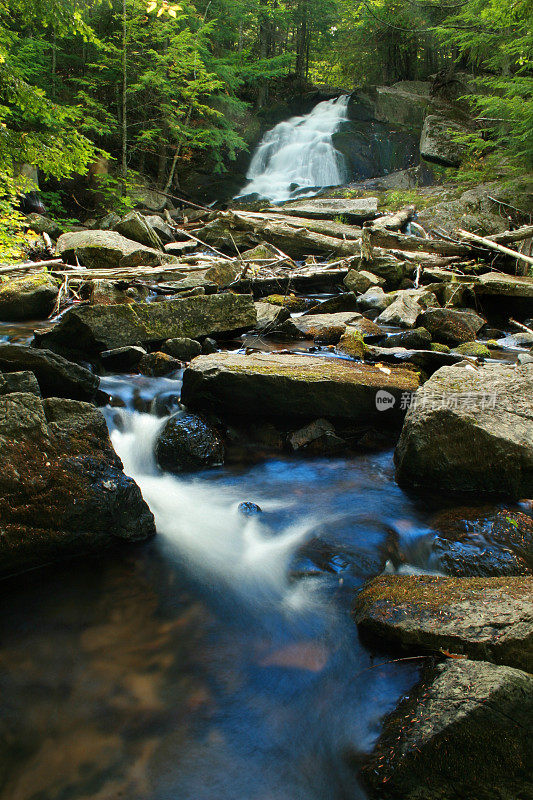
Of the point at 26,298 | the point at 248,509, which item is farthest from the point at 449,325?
the point at 26,298

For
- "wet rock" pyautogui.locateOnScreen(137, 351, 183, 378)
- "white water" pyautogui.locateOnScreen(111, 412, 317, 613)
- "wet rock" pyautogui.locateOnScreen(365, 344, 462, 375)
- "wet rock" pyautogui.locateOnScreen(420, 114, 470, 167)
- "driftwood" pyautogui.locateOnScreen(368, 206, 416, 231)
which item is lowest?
"white water" pyautogui.locateOnScreen(111, 412, 317, 613)

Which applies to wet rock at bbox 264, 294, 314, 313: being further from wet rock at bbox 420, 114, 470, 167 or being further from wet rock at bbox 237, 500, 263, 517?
wet rock at bbox 420, 114, 470, 167

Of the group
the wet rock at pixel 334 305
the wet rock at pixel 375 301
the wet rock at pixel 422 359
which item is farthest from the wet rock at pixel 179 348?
the wet rock at pixel 375 301

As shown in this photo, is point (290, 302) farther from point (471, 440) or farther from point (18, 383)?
point (18, 383)

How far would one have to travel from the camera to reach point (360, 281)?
32.0 ft

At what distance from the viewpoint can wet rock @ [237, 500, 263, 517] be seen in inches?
145

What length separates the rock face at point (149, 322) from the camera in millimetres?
5684

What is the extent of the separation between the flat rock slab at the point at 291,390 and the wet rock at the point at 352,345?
1.11 meters

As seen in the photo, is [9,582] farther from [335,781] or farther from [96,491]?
[335,781]

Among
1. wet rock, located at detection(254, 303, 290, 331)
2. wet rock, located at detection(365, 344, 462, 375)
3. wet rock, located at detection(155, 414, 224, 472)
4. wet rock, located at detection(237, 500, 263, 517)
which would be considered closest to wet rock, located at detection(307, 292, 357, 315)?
wet rock, located at detection(254, 303, 290, 331)

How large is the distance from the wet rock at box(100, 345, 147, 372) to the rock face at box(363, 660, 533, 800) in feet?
16.1

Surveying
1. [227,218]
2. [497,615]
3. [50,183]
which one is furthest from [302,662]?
[50,183]

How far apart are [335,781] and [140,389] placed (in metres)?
4.12

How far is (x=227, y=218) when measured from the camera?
14.1m
